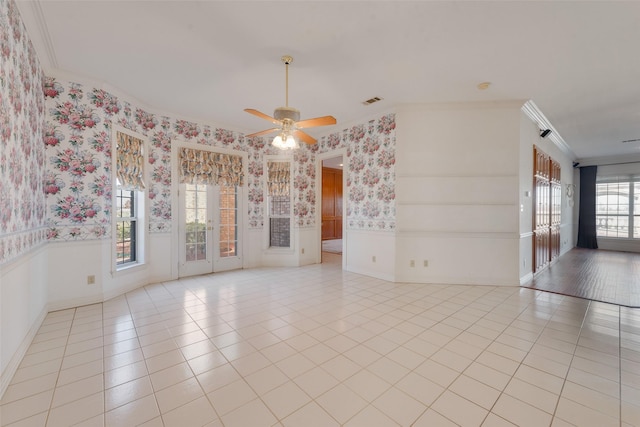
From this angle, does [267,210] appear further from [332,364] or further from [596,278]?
[596,278]

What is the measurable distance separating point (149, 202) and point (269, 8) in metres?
3.57

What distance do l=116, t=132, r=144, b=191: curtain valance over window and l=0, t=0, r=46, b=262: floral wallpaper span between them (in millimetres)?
886

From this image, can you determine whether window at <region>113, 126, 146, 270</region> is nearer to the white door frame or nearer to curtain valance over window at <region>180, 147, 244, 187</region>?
curtain valance over window at <region>180, 147, 244, 187</region>

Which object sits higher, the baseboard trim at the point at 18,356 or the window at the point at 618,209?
the window at the point at 618,209

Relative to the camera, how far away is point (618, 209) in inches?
321

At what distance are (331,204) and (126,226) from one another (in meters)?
7.09

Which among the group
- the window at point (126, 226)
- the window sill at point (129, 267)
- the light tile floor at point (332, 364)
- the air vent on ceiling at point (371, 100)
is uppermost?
the air vent on ceiling at point (371, 100)

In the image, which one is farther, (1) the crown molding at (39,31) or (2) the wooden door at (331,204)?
(2) the wooden door at (331,204)

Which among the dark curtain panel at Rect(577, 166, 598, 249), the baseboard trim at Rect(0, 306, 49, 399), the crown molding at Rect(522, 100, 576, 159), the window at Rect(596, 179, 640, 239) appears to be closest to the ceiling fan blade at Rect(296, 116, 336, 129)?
the baseboard trim at Rect(0, 306, 49, 399)

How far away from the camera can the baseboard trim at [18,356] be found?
6.15 feet

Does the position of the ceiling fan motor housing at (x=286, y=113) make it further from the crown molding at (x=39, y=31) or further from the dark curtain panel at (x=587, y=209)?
the dark curtain panel at (x=587, y=209)

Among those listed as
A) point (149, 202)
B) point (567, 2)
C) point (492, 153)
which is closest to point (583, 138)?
point (492, 153)

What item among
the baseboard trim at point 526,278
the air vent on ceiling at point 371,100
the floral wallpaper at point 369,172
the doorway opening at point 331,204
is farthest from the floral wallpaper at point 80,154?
the doorway opening at point 331,204

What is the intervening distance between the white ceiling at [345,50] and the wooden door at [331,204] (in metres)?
5.89
